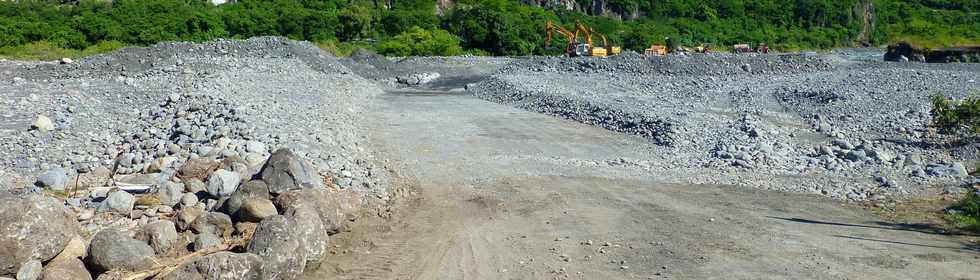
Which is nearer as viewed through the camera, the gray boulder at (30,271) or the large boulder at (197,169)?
the gray boulder at (30,271)

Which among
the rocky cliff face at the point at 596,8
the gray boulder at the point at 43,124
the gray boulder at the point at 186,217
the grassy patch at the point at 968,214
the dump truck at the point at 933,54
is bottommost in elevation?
the rocky cliff face at the point at 596,8

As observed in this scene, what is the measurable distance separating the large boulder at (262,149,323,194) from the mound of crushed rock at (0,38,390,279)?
15mm

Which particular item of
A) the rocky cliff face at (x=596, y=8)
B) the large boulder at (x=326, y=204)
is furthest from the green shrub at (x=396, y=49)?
the rocky cliff face at (x=596, y=8)


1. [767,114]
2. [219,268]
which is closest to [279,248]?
[219,268]

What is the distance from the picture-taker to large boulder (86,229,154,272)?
6492 mm

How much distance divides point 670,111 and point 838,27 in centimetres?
8147

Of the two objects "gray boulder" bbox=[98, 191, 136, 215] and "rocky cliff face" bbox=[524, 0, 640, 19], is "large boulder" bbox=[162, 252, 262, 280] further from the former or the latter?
"rocky cliff face" bbox=[524, 0, 640, 19]

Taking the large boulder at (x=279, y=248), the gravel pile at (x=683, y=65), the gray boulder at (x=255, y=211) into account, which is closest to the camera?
the large boulder at (x=279, y=248)

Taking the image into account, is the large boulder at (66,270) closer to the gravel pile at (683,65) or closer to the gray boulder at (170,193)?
the gray boulder at (170,193)

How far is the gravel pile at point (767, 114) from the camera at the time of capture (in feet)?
40.1

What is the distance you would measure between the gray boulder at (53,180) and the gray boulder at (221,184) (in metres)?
2.11

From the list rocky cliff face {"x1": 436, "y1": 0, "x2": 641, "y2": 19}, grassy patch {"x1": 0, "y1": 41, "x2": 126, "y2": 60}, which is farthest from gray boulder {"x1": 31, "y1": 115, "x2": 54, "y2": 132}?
rocky cliff face {"x1": 436, "y1": 0, "x2": 641, "y2": 19}

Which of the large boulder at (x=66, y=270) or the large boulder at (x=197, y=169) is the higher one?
the large boulder at (x=66, y=270)

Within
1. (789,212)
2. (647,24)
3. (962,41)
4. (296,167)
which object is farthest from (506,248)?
(647,24)
